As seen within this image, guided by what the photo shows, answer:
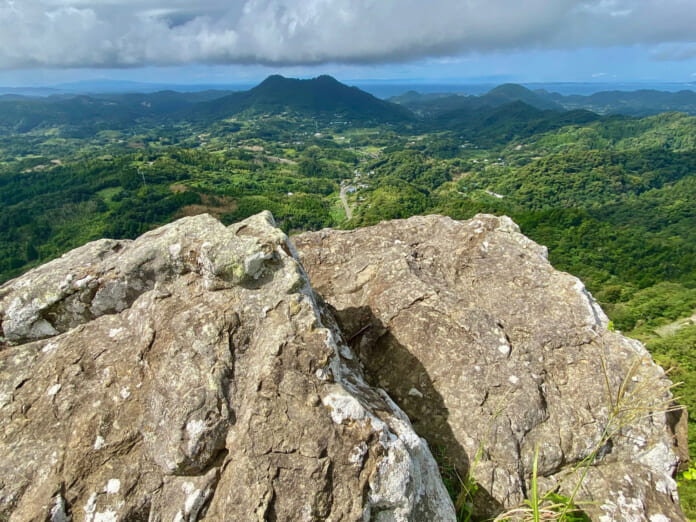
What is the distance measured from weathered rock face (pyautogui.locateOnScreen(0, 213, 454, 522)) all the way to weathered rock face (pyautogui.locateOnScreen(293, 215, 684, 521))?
1967mm

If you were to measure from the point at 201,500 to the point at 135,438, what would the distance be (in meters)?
2.05

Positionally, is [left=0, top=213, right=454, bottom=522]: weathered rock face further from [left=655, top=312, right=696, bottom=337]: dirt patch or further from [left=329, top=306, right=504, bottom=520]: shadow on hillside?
[left=655, top=312, right=696, bottom=337]: dirt patch

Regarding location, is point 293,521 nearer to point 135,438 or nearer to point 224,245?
point 135,438

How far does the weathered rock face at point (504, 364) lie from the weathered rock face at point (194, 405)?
1967mm

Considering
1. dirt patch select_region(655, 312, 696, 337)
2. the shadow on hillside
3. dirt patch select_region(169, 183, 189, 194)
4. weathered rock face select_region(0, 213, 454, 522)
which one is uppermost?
weathered rock face select_region(0, 213, 454, 522)

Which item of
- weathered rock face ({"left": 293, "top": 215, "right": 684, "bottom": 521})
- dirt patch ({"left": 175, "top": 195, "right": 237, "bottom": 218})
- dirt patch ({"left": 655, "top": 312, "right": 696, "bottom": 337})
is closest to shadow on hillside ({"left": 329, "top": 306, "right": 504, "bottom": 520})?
weathered rock face ({"left": 293, "top": 215, "right": 684, "bottom": 521})

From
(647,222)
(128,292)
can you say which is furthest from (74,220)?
(647,222)

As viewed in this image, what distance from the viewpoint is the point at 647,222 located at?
149875 millimetres

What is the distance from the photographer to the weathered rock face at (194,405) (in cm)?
647

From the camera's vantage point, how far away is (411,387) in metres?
10.3

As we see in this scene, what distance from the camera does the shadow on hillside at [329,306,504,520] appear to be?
8688 millimetres

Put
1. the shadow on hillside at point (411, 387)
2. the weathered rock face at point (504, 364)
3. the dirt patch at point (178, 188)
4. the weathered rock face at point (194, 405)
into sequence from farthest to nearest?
the dirt patch at point (178, 188)
the weathered rock face at point (504, 364)
the shadow on hillside at point (411, 387)
the weathered rock face at point (194, 405)

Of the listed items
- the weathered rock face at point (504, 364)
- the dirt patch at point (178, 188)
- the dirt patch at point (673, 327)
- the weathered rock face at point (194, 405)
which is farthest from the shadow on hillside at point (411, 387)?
the dirt patch at point (178, 188)

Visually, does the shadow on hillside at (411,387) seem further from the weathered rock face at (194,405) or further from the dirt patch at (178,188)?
the dirt patch at (178,188)
